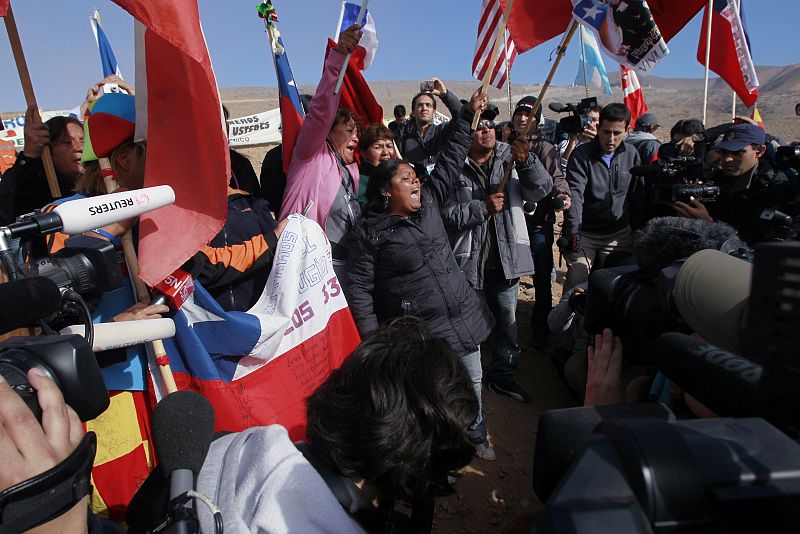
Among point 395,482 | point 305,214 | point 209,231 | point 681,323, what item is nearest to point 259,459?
point 395,482

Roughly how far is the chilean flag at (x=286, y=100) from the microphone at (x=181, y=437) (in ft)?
7.80

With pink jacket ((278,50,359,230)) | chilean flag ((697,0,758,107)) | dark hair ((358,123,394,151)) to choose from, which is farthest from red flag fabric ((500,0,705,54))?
pink jacket ((278,50,359,230))

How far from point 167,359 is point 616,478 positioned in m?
1.82

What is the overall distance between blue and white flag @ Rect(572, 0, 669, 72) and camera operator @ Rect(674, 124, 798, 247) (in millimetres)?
735

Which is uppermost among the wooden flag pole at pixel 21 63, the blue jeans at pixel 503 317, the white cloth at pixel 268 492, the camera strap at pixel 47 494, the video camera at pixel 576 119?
the wooden flag pole at pixel 21 63

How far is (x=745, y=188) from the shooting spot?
3227 mm

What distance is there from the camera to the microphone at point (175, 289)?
1.96 metres

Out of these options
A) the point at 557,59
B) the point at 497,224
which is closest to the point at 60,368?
the point at 497,224

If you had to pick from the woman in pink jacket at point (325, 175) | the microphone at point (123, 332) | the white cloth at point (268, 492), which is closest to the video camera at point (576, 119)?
the woman in pink jacket at point (325, 175)

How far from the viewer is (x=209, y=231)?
2053mm

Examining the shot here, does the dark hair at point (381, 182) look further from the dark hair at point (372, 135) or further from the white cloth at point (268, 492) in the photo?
the white cloth at point (268, 492)

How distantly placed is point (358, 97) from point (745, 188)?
2.80 meters

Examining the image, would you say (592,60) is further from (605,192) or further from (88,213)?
(88,213)

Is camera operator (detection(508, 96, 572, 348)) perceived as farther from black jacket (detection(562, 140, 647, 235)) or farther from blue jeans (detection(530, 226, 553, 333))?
black jacket (detection(562, 140, 647, 235))
